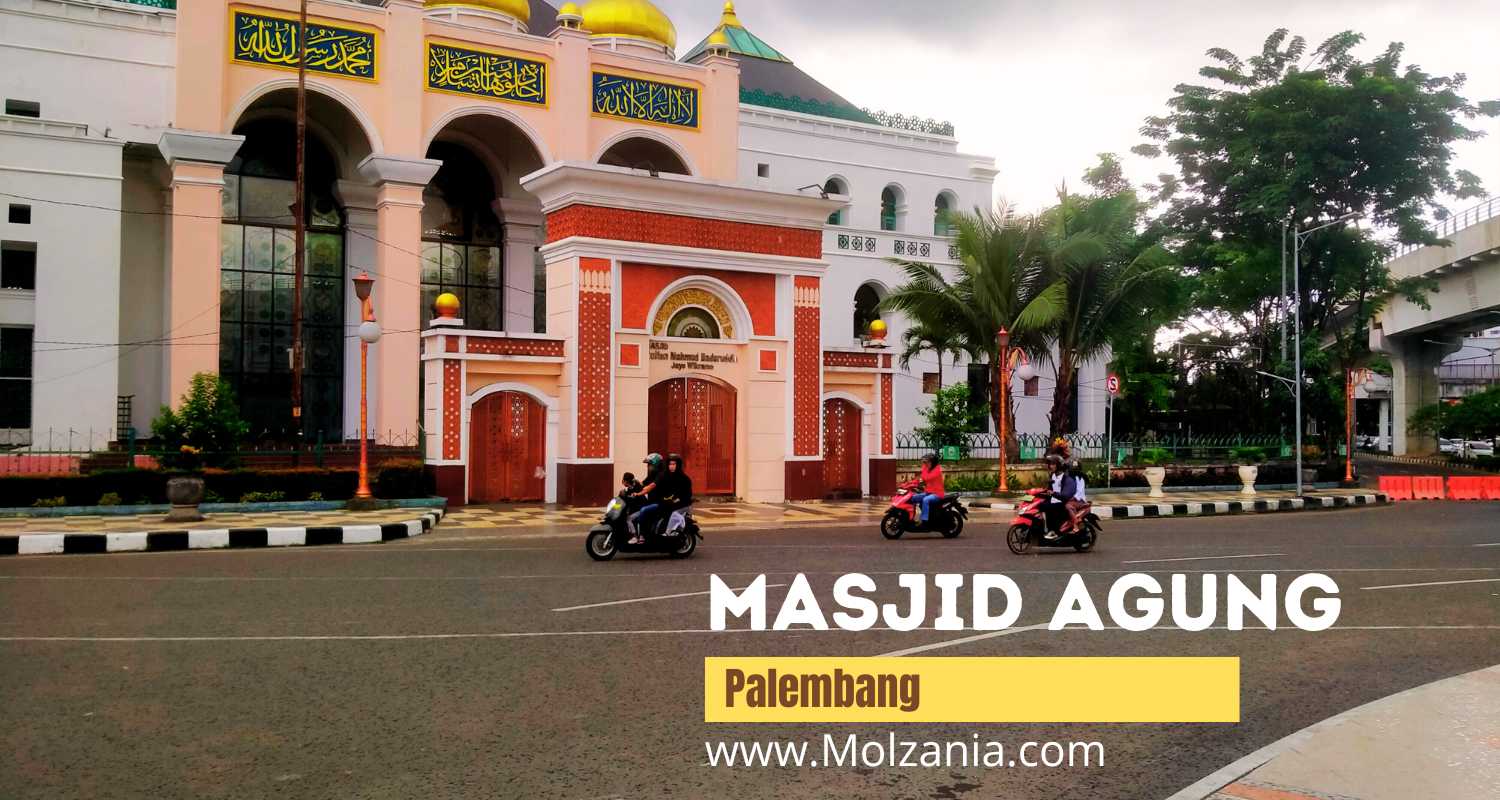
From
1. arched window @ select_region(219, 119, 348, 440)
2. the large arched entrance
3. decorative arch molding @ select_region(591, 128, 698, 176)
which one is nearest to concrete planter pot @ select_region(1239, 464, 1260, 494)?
the large arched entrance

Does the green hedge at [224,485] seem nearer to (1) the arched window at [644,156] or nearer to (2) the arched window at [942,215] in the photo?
(1) the arched window at [644,156]

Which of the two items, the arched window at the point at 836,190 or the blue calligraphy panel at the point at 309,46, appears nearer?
the blue calligraphy panel at the point at 309,46

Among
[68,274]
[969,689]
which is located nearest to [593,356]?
[68,274]

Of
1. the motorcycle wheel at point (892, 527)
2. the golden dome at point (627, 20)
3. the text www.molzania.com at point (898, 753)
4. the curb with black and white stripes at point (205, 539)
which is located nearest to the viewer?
the text www.molzania.com at point (898, 753)

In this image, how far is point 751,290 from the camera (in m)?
23.3

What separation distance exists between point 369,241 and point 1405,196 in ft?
100

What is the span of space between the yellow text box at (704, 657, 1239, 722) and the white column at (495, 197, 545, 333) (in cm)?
2640

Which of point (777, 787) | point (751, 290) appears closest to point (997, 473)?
point (751, 290)

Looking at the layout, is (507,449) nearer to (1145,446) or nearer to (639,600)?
(639,600)

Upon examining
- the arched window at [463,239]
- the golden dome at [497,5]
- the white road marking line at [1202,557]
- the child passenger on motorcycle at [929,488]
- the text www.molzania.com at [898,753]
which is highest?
the golden dome at [497,5]

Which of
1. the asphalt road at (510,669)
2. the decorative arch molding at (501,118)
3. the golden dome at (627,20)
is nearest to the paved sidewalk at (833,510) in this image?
the asphalt road at (510,669)

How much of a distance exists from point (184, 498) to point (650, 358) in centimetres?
856

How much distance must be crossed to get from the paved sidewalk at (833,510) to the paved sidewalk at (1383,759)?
12.9 metres

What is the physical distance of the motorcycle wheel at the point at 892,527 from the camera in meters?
15.9
